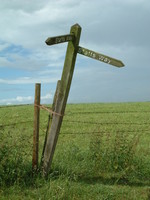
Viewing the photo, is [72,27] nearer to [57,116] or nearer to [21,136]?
[57,116]

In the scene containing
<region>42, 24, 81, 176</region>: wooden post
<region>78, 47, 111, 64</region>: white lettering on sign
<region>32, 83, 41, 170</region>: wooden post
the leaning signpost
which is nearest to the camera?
<region>78, 47, 111, 64</region>: white lettering on sign

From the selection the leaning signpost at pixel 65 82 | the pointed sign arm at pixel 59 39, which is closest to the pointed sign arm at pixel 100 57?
the leaning signpost at pixel 65 82

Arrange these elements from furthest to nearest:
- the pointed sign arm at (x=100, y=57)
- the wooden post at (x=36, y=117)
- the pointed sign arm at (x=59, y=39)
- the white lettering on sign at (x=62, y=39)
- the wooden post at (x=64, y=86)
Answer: the wooden post at (x=36, y=117) → the wooden post at (x=64, y=86) → the pointed sign arm at (x=100, y=57) → the white lettering on sign at (x=62, y=39) → the pointed sign arm at (x=59, y=39)

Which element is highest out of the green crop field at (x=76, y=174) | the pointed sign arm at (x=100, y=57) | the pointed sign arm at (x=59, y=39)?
the pointed sign arm at (x=59, y=39)

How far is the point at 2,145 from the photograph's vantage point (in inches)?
277

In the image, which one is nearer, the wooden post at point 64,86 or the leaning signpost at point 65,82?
the leaning signpost at point 65,82

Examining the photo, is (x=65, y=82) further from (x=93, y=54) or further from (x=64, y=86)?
(x=93, y=54)

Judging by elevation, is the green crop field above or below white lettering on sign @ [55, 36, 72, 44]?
below

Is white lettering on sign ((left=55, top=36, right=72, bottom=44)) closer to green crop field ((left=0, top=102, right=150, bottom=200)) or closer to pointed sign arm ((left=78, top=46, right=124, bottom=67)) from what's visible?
pointed sign arm ((left=78, top=46, right=124, bottom=67))

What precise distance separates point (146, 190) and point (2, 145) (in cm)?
312

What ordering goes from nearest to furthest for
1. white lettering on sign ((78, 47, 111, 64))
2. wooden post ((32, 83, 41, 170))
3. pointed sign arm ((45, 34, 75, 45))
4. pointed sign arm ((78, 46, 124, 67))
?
pointed sign arm ((45, 34, 75, 45)), pointed sign arm ((78, 46, 124, 67)), white lettering on sign ((78, 47, 111, 64)), wooden post ((32, 83, 41, 170))

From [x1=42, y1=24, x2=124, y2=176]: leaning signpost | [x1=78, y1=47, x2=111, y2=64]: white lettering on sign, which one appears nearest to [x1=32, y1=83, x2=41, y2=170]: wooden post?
[x1=42, y1=24, x2=124, y2=176]: leaning signpost

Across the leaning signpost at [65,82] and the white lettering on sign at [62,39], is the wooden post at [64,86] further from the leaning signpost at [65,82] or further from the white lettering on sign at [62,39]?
the white lettering on sign at [62,39]

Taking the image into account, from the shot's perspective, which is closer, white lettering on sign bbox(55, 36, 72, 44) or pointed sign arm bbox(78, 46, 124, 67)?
white lettering on sign bbox(55, 36, 72, 44)
